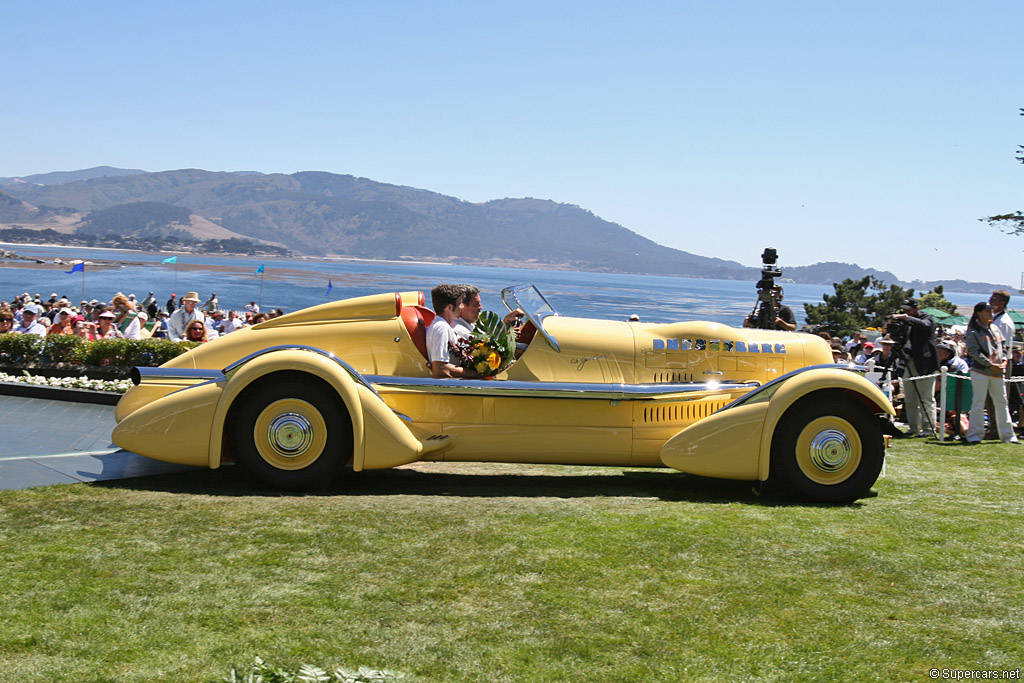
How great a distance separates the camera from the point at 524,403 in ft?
24.4

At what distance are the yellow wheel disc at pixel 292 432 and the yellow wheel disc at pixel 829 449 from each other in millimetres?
3984

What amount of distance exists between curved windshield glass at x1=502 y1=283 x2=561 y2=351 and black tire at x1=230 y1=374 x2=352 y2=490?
6.38 ft

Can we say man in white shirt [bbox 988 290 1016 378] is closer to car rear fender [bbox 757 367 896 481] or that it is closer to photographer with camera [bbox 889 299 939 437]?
photographer with camera [bbox 889 299 939 437]

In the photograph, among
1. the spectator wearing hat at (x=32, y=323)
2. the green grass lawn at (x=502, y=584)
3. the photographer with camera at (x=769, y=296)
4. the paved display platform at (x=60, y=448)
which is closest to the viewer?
the green grass lawn at (x=502, y=584)

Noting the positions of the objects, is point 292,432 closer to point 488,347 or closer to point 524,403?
point 488,347

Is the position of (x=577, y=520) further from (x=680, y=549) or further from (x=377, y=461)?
(x=377, y=461)

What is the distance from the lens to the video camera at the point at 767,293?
10.5 metres

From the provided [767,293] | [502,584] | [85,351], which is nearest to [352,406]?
[502,584]

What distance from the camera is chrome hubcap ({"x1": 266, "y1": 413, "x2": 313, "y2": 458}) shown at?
704 cm

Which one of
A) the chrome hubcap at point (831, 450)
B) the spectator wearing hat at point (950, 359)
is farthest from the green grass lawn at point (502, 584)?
the spectator wearing hat at point (950, 359)

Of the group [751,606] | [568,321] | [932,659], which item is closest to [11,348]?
→ [568,321]

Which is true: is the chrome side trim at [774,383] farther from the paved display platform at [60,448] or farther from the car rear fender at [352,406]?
the paved display platform at [60,448]

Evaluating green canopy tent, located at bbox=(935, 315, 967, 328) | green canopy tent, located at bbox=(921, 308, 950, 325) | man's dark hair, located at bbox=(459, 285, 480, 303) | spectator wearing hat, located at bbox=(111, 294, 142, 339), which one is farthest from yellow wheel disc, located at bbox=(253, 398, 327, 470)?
green canopy tent, located at bbox=(935, 315, 967, 328)

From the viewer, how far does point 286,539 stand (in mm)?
5543
